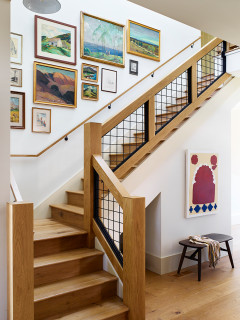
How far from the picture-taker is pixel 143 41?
5480mm

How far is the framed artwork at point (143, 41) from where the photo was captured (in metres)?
5.30

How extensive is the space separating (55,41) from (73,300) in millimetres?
3446

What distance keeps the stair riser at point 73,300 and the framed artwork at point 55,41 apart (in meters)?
3.12

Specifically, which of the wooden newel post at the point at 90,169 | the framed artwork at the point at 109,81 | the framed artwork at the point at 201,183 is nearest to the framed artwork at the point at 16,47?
the framed artwork at the point at 109,81

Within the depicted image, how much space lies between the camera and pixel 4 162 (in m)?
2.55

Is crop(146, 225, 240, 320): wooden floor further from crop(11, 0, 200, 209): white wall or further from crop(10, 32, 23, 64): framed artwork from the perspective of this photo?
crop(10, 32, 23, 64): framed artwork

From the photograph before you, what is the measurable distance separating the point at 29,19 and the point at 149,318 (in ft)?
13.1

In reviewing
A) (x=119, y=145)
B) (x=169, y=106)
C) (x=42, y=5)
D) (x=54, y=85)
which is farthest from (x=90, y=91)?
(x=42, y=5)

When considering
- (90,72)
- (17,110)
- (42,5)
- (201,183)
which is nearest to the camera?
(42,5)

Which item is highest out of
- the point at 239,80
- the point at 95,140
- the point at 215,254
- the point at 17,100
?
the point at 239,80

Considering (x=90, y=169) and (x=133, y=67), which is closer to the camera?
(x=90, y=169)

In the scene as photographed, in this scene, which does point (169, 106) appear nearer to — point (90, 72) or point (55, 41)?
point (90, 72)

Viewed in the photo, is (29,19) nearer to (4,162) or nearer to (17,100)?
(17,100)

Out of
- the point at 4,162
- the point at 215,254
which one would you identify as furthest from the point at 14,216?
the point at 215,254
